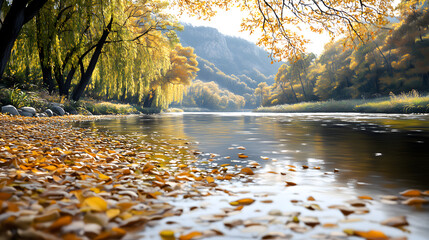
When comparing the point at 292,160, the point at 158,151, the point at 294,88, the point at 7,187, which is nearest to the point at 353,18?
the point at 292,160

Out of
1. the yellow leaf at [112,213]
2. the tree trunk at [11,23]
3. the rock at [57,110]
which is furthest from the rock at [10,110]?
the yellow leaf at [112,213]

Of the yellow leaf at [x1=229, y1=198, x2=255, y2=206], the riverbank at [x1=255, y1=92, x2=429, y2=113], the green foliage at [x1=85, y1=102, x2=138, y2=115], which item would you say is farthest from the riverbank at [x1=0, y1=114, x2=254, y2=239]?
the riverbank at [x1=255, y1=92, x2=429, y2=113]

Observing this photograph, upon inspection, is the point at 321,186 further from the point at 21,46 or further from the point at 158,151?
the point at 21,46

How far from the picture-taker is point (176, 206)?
2391 millimetres

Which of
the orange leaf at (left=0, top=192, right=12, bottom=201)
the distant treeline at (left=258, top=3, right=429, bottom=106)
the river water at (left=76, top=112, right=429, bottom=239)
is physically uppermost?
the distant treeline at (left=258, top=3, right=429, bottom=106)

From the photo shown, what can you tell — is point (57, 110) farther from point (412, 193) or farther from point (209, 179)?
point (412, 193)

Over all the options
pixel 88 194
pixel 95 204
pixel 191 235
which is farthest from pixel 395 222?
pixel 88 194

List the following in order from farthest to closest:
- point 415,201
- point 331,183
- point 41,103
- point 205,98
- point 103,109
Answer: point 205,98
point 103,109
point 41,103
point 331,183
point 415,201

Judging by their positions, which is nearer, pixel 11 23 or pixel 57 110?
pixel 11 23

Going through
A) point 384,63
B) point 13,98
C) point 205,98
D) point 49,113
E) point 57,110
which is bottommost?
point 49,113

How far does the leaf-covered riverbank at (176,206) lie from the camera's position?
5.89 feet

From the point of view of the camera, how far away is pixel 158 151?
553 centimetres

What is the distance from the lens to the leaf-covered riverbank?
70.7 inches

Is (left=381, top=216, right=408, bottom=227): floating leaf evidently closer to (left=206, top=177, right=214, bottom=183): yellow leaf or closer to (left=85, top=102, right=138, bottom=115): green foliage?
(left=206, top=177, right=214, bottom=183): yellow leaf
